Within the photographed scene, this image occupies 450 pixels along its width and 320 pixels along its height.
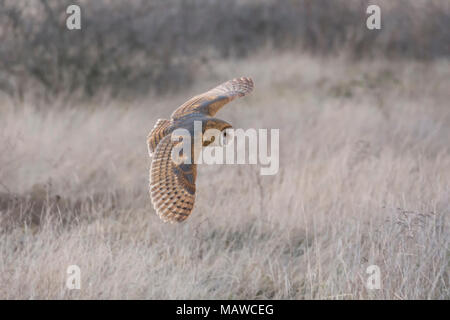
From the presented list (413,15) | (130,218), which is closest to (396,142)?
(130,218)

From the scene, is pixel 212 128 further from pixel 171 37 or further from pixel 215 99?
pixel 171 37

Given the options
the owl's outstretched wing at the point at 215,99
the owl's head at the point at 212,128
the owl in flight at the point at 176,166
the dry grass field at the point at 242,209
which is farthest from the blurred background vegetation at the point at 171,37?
the owl's head at the point at 212,128

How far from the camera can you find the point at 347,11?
37.5ft

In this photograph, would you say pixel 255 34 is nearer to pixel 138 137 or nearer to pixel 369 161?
pixel 138 137

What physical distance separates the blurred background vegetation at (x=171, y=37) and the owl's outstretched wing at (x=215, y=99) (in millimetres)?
4356

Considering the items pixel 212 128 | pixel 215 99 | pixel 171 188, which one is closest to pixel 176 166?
pixel 171 188

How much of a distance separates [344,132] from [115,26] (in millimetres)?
4113

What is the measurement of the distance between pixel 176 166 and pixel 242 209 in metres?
1.44

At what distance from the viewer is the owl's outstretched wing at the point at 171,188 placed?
3.36 m

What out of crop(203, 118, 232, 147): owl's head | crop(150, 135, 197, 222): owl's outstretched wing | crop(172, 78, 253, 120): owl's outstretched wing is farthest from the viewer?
crop(172, 78, 253, 120): owl's outstretched wing

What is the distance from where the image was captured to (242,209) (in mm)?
4777

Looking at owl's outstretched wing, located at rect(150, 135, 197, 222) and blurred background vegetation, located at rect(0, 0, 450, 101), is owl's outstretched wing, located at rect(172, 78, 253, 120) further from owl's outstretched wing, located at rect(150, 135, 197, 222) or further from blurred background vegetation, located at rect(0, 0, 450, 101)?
blurred background vegetation, located at rect(0, 0, 450, 101)

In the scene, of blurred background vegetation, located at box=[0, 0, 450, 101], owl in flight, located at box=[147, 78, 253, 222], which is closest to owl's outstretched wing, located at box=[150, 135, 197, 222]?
owl in flight, located at box=[147, 78, 253, 222]

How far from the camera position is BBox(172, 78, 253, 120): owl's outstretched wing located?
3.98m
